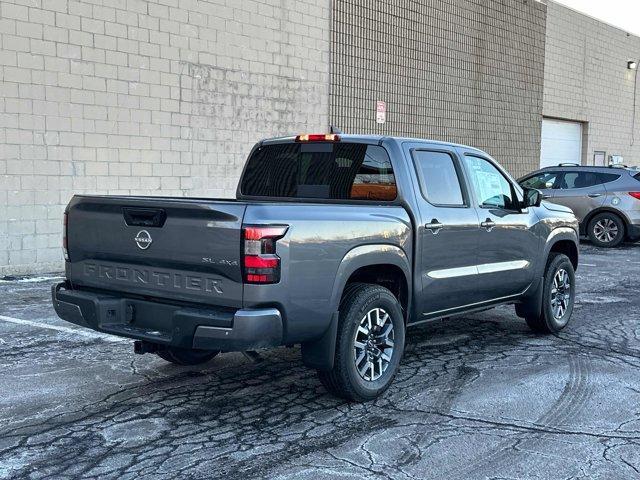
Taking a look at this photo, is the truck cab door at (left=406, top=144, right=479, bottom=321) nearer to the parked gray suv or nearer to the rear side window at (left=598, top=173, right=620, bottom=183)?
the parked gray suv

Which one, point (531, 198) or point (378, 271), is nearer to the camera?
point (378, 271)

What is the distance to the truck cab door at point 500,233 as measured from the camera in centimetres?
667

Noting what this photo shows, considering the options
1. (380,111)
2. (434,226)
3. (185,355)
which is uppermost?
(380,111)

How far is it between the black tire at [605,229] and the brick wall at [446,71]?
4.52 meters

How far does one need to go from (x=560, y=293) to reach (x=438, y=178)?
2534 mm

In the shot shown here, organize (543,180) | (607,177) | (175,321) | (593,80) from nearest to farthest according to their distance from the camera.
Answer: (175,321) → (607,177) → (543,180) → (593,80)

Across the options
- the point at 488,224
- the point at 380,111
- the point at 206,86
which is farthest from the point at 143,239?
the point at 380,111

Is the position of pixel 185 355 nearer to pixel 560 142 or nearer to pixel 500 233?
pixel 500 233

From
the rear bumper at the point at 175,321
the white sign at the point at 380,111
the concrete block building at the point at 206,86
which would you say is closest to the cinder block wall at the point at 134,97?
the concrete block building at the point at 206,86

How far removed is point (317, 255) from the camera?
15.9ft

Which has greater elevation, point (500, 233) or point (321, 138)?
point (321, 138)

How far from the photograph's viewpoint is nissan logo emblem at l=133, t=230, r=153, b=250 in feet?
16.0

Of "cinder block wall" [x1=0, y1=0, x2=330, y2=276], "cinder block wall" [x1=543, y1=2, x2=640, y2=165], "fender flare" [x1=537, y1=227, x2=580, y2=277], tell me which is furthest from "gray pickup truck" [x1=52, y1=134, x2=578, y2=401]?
"cinder block wall" [x1=543, y1=2, x2=640, y2=165]

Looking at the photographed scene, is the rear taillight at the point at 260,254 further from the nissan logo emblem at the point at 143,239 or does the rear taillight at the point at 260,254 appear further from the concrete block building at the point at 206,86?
the concrete block building at the point at 206,86
